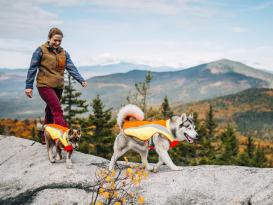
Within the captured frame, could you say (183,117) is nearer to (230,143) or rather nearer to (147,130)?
(147,130)

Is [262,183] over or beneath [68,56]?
beneath

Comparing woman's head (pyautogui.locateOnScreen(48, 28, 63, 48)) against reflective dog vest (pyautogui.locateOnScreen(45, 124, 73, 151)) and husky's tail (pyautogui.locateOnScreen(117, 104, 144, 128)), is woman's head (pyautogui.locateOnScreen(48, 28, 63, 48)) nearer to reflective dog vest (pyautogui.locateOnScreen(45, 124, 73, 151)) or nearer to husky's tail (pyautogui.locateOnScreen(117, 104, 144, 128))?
reflective dog vest (pyautogui.locateOnScreen(45, 124, 73, 151))

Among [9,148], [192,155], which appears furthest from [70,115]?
[9,148]

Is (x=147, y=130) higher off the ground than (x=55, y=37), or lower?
lower

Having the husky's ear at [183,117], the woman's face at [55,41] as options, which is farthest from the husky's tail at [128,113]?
the woman's face at [55,41]

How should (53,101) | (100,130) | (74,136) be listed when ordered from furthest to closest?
(100,130) < (53,101) < (74,136)

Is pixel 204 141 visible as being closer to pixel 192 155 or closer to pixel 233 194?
pixel 192 155

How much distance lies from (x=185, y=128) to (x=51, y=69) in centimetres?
501

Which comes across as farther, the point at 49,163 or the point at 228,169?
the point at 49,163

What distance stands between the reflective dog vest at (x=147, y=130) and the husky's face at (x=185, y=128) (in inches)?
8.8

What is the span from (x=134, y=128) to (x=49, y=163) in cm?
315

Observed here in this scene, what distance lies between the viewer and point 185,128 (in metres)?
9.67

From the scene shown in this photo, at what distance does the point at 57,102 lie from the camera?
40.3 feet

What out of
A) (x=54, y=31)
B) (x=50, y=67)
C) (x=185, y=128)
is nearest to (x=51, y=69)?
(x=50, y=67)
